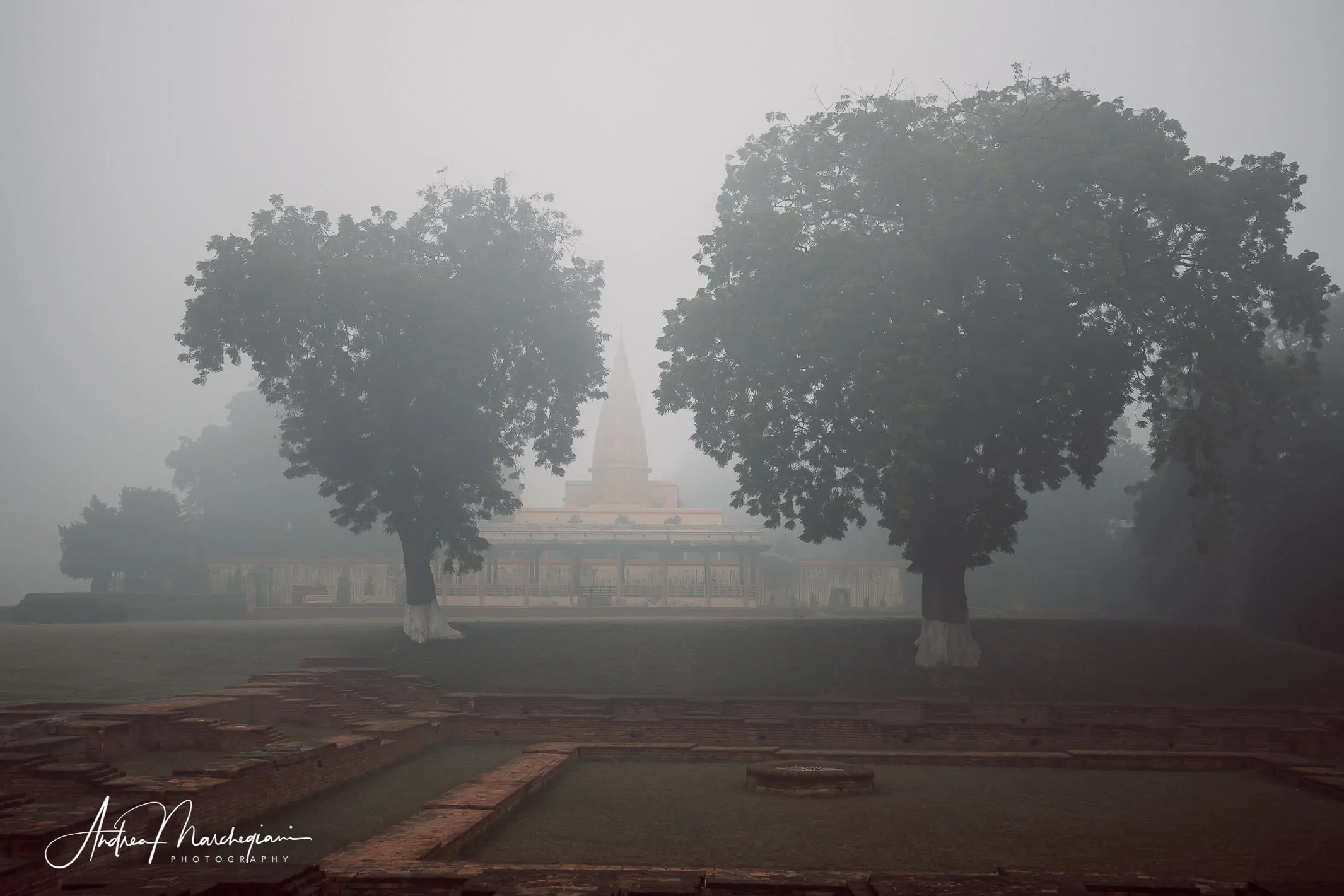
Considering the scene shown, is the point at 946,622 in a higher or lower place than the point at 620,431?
lower

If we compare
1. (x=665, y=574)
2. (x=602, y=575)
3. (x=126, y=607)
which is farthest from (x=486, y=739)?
(x=602, y=575)

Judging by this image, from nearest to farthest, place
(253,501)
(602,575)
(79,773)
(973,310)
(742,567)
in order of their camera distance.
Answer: (79,773) < (973,310) < (742,567) < (602,575) < (253,501)

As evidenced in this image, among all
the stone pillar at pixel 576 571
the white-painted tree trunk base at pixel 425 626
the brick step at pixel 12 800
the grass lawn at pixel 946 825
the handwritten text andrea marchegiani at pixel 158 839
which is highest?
the stone pillar at pixel 576 571

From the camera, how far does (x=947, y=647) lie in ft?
62.7

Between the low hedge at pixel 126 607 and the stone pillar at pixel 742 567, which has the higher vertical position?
the stone pillar at pixel 742 567

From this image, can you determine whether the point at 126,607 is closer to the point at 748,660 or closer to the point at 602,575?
the point at 602,575

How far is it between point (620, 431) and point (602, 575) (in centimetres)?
1393

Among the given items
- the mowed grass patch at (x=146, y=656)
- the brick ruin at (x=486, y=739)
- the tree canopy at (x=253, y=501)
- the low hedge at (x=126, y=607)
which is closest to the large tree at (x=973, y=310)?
the brick ruin at (x=486, y=739)

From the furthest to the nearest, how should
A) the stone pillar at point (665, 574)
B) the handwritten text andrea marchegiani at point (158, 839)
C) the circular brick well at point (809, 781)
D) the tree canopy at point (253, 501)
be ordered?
the tree canopy at point (253, 501) → the stone pillar at point (665, 574) → the circular brick well at point (809, 781) → the handwritten text andrea marchegiani at point (158, 839)

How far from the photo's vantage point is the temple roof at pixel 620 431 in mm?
51594

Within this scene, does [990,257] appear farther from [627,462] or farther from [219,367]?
[627,462]

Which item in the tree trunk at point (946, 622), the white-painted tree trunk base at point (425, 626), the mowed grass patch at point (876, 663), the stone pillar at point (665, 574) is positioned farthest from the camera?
the stone pillar at point (665, 574)

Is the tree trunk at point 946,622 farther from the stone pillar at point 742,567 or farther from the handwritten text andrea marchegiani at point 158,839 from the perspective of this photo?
the stone pillar at point 742,567

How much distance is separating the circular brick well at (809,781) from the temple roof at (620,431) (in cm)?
4025
